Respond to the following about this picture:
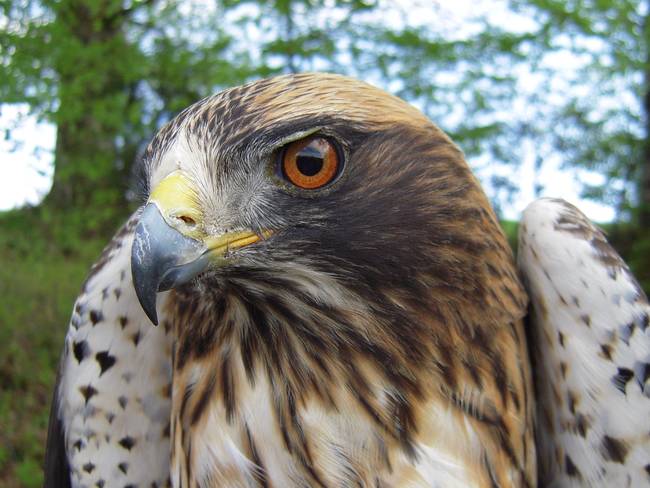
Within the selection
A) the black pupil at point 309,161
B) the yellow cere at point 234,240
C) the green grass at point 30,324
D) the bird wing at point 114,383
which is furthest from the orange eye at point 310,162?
the green grass at point 30,324

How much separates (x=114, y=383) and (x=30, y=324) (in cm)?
537

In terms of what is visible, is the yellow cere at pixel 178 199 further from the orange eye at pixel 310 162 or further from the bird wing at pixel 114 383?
the bird wing at pixel 114 383

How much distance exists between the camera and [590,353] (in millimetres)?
1892

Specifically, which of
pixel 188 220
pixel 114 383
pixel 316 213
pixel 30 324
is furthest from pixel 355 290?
pixel 30 324

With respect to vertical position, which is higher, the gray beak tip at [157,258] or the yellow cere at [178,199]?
the yellow cere at [178,199]

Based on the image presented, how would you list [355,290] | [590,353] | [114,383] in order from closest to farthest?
[355,290] < [590,353] < [114,383]

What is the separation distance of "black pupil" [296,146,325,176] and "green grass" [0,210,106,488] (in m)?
4.57

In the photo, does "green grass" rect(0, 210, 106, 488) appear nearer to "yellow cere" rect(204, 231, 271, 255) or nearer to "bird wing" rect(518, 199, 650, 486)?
"yellow cere" rect(204, 231, 271, 255)

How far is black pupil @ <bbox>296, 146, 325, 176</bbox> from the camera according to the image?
1592mm

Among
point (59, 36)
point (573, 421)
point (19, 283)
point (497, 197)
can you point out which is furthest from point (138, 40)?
point (497, 197)

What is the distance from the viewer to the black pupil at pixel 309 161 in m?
1.59

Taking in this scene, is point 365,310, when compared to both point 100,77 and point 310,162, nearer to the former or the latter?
point 310,162

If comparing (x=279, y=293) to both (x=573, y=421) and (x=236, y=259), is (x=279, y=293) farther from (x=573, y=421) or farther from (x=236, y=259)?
(x=573, y=421)

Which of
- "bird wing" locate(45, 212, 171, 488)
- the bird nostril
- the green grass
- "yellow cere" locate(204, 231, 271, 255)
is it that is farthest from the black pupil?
the green grass
